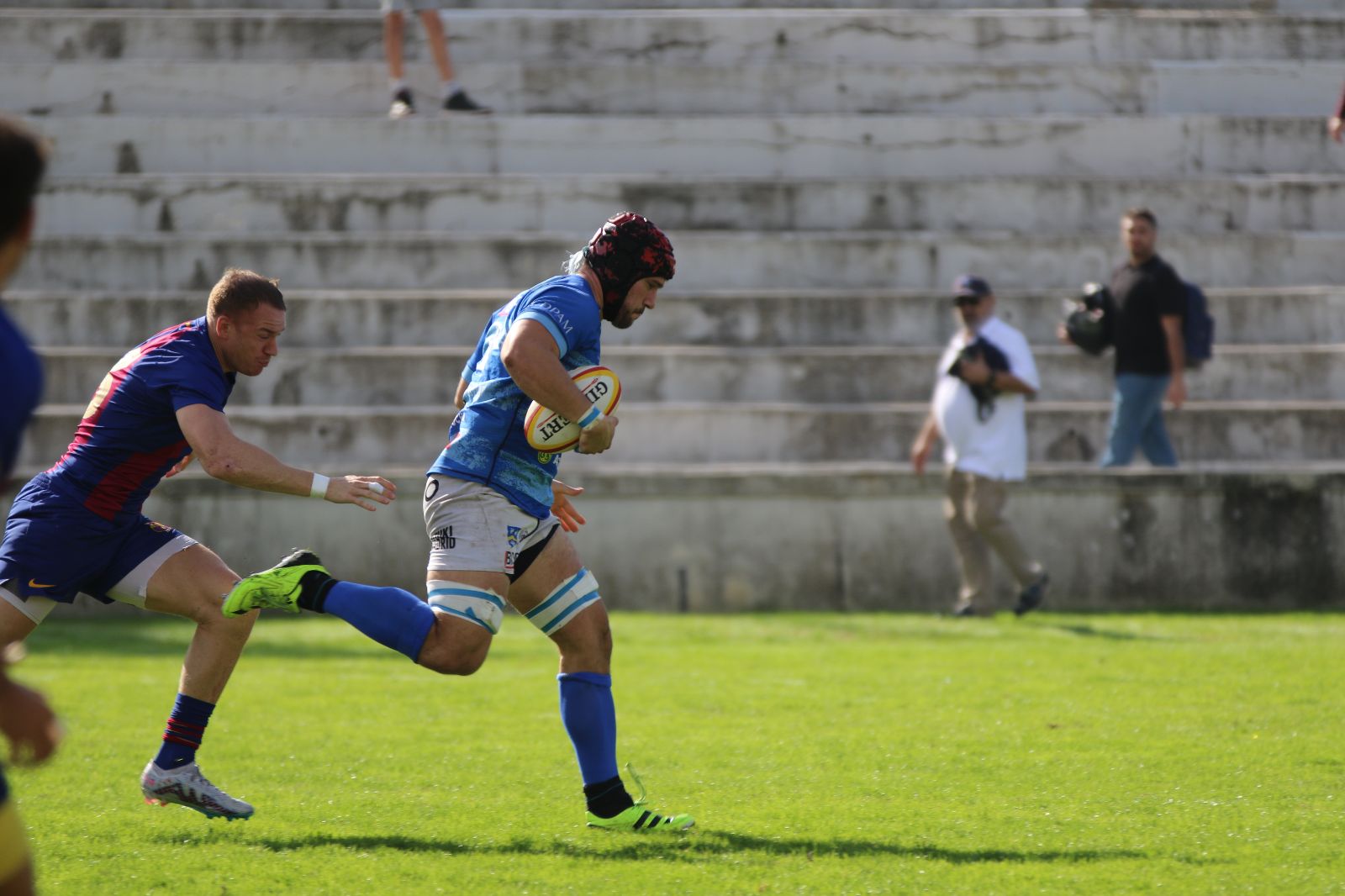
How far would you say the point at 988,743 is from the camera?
7.55 metres

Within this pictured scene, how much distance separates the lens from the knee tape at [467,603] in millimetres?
5617

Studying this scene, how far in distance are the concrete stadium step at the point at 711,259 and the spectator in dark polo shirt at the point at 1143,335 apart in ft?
10.8

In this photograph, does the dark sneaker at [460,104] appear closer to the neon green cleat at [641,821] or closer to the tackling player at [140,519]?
the tackling player at [140,519]

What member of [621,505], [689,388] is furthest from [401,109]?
[621,505]

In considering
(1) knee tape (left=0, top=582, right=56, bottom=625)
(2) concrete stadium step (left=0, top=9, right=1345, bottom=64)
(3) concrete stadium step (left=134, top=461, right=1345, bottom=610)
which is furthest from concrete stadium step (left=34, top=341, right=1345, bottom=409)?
(1) knee tape (left=0, top=582, right=56, bottom=625)

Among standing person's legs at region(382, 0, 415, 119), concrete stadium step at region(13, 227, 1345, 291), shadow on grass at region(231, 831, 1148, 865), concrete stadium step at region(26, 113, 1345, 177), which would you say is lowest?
shadow on grass at region(231, 831, 1148, 865)

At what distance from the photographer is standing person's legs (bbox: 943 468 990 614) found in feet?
40.6

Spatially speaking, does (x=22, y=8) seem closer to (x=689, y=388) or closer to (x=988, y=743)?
(x=689, y=388)

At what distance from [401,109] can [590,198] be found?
8.23ft

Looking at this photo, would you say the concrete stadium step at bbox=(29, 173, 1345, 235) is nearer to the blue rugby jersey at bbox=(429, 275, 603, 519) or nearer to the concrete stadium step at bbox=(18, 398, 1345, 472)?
the concrete stadium step at bbox=(18, 398, 1345, 472)

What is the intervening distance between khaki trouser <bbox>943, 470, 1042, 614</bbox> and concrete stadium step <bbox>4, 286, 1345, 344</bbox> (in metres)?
3.40

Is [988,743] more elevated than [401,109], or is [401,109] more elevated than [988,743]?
[401,109]

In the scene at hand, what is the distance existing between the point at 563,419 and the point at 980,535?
24.0 ft

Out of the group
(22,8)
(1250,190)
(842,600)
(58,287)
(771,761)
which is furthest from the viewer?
(22,8)
